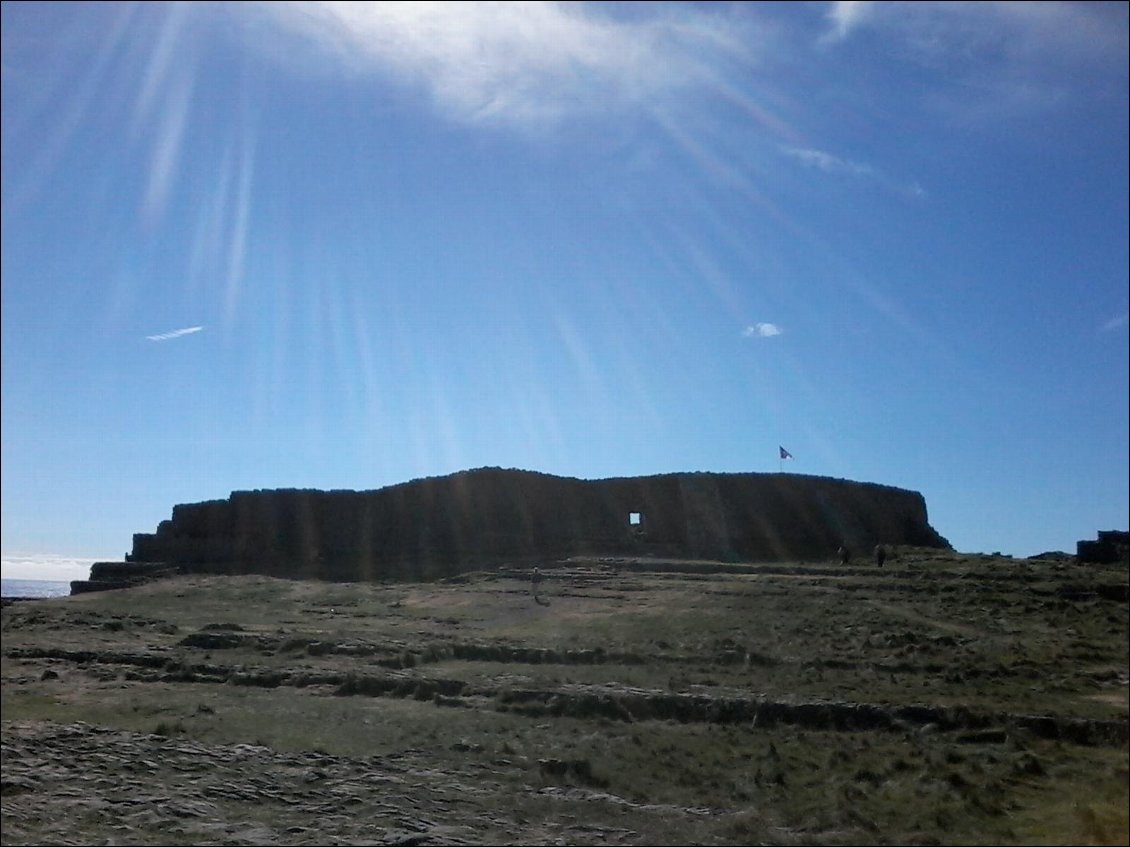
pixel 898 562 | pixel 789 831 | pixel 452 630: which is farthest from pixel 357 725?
pixel 898 562

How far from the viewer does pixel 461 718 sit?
1564cm

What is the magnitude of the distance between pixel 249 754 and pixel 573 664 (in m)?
5.94

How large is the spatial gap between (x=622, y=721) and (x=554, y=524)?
866 inches

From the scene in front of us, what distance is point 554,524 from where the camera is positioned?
36844 mm

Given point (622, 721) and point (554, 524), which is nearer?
point (622, 721)

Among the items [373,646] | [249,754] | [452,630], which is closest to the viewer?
[249,754]

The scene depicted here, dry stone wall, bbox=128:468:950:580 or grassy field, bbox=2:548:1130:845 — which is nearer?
grassy field, bbox=2:548:1130:845

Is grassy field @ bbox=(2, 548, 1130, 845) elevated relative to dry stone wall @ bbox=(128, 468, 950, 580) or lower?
lower

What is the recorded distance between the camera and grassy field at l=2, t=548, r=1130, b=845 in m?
10.9

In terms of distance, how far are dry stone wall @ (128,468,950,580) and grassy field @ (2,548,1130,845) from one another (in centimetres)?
1111

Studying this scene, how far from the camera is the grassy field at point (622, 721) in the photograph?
10.9 meters

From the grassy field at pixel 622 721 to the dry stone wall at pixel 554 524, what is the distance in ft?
36.4

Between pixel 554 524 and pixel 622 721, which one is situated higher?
pixel 554 524

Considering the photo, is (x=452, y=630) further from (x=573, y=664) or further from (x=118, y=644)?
(x=118, y=644)
